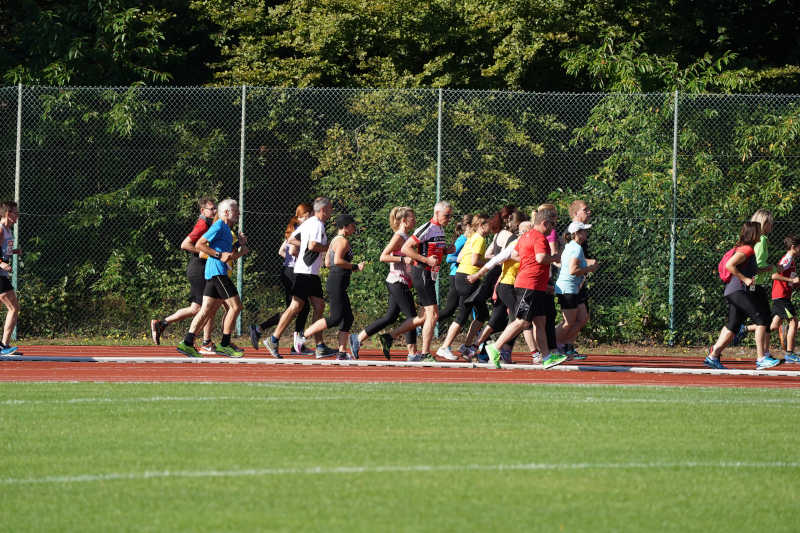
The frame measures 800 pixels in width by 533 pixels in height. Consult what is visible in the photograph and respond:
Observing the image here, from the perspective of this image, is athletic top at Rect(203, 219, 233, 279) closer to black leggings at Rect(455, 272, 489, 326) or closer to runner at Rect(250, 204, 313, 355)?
runner at Rect(250, 204, 313, 355)

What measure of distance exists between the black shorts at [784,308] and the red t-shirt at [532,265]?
4.47 metres

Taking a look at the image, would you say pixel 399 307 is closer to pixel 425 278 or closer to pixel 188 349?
pixel 425 278

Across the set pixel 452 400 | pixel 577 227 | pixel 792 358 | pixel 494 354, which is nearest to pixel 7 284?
pixel 494 354

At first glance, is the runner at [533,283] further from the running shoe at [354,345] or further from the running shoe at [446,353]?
the running shoe at [354,345]

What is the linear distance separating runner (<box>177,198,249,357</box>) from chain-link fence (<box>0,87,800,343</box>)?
313 cm

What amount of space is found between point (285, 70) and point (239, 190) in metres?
5.20

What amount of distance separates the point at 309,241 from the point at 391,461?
8088mm

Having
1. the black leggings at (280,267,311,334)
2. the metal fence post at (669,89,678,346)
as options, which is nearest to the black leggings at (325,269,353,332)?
the black leggings at (280,267,311,334)

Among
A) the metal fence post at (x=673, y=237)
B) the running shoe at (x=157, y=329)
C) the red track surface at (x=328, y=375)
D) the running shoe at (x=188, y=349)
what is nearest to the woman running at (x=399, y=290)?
the red track surface at (x=328, y=375)

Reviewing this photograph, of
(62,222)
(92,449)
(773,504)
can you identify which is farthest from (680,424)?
(62,222)

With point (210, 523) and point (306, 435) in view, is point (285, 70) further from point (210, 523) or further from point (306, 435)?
point (210, 523)

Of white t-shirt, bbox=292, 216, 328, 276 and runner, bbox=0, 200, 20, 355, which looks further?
white t-shirt, bbox=292, 216, 328, 276

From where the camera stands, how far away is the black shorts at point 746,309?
47.0 ft

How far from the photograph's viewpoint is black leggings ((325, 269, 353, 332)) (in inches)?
592
